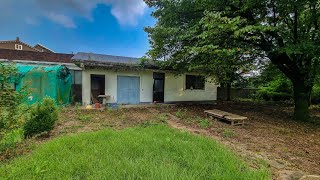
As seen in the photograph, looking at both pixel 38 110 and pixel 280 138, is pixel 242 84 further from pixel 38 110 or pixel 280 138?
pixel 38 110

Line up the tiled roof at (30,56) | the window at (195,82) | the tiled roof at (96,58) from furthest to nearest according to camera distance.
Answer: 1. the tiled roof at (30,56)
2. the window at (195,82)
3. the tiled roof at (96,58)

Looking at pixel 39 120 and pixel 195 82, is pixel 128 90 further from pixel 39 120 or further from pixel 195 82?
pixel 39 120

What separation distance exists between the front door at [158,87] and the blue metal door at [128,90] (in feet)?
4.23

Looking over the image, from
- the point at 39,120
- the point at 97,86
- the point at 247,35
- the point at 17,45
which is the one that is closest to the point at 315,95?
the point at 247,35

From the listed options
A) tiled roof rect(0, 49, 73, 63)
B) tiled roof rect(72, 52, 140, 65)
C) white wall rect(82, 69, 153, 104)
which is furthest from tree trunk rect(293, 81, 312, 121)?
tiled roof rect(0, 49, 73, 63)

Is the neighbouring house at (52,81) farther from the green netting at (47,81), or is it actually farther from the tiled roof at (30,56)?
the tiled roof at (30,56)

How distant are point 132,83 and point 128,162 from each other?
10124mm

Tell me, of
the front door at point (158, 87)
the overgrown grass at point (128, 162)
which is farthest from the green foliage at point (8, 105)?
the front door at point (158, 87)

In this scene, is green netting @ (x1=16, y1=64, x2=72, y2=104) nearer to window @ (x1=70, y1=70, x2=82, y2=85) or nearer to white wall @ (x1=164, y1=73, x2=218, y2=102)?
window @ (x1=70, y1=70, x2=82, y2=85)

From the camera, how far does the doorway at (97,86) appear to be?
12.4 m

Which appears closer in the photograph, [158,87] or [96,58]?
[96,58]

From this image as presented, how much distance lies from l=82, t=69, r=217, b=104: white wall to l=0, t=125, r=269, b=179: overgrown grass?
7.78 m

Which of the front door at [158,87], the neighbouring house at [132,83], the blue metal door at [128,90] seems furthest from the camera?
the front door at [158,87]

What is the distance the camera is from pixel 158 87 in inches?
563
